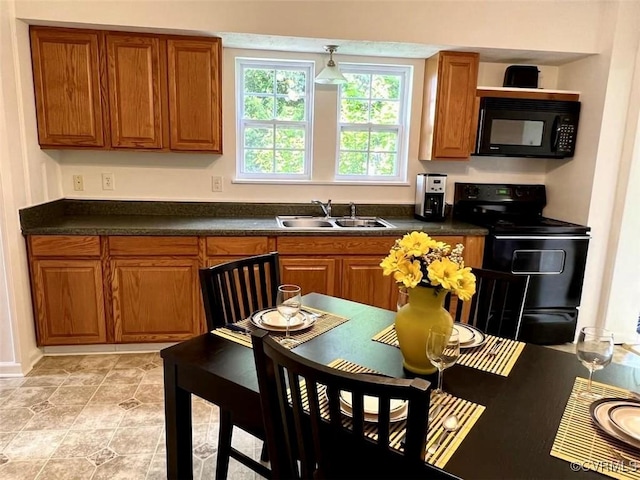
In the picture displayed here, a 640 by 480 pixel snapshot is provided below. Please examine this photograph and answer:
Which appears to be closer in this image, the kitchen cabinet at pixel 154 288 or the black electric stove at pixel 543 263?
the kitchen cabinet at pixel 154 288

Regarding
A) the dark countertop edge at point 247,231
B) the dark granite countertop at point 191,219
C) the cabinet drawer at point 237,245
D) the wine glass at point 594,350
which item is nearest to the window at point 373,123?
the dark granite countertop at point 191,219

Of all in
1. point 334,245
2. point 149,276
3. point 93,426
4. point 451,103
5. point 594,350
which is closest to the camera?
point 594,350

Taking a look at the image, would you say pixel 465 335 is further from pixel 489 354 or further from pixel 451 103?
pixel 451 103

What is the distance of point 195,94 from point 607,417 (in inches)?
111

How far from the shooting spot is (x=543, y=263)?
3164mm

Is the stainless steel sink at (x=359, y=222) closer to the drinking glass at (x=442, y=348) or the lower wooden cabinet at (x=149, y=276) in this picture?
the lower wooden cabinet at (x=149, y=276)

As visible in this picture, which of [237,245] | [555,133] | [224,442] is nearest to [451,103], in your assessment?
[555,133]

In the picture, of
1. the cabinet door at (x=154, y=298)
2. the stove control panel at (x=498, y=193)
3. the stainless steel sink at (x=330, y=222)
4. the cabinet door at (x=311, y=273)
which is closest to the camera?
the cabinet door at (x=154, y=298)

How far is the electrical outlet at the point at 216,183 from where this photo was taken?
3.44 m

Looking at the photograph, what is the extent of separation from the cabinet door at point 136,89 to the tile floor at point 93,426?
1.50m

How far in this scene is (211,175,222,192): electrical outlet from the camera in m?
3.44

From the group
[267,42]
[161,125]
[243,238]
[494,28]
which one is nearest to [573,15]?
[494,28]

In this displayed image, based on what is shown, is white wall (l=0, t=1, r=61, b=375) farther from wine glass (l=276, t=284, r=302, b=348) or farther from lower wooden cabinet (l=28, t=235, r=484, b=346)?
wine glass (l=276, t=284, r=302, b=348)

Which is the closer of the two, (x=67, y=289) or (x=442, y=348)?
(x=442, y=348)
